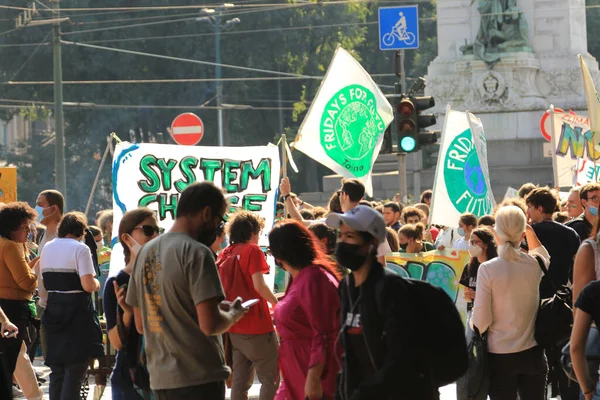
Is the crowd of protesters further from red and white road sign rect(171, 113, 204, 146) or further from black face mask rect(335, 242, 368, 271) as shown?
red and white road sign rect(171, 113, 204, 146)

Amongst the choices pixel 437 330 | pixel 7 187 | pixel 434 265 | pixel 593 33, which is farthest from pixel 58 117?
pixel 593 33

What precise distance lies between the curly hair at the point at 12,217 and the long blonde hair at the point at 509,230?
3.08 metres

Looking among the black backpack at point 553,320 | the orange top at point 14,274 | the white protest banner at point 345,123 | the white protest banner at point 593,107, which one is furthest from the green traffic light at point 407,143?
the black backpack at point 553,320

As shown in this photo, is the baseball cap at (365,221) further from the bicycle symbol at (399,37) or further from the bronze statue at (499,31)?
the bronze statue at (499,31)

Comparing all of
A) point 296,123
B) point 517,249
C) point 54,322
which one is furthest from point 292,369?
point 296,123

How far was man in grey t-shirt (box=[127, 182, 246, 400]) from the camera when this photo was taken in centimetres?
595

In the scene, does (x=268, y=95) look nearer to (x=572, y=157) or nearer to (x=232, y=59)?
(x=232, y=59)

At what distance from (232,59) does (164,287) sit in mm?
43200

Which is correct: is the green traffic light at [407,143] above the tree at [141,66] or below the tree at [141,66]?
below

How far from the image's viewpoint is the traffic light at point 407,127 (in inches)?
695

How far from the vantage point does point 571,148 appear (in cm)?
1958

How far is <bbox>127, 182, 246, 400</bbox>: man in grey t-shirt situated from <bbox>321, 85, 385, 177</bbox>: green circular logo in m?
7.61

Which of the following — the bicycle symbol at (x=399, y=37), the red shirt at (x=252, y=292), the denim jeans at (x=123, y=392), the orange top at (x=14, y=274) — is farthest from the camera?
the bicycle symbol at (x=399, y=37)

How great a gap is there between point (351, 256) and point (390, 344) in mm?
416
